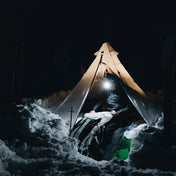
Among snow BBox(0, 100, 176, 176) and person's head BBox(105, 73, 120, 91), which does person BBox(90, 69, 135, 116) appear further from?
snow BBox(0, 100, 176, 176)

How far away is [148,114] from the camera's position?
4109 millimetres

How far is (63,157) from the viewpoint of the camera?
8.90ft

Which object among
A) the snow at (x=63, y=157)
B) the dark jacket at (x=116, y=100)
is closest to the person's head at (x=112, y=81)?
the dark jacket at (x=116, y=100)

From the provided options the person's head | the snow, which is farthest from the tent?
the snow

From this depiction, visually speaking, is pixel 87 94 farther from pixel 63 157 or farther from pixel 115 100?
pixel 63 157

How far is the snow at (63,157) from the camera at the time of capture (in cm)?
237

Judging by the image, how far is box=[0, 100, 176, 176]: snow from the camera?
7.77ft

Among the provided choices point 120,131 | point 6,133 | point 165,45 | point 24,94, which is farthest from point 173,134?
point 24,94

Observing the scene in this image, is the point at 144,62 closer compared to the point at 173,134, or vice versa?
the point at 173,134

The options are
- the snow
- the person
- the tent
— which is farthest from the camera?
the person

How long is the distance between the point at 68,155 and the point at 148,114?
7.89 ft

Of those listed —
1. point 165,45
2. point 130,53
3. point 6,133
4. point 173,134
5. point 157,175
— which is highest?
point 130,53

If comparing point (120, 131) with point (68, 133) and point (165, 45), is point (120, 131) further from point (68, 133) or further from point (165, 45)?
point (165, 45)

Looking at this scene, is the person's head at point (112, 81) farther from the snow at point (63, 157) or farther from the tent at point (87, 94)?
the snow at point (63, 157)
